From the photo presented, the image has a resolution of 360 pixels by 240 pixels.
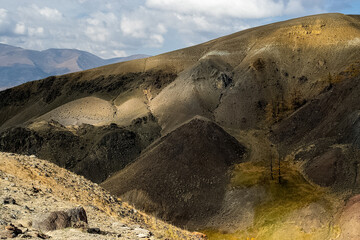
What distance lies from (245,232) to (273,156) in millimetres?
20954

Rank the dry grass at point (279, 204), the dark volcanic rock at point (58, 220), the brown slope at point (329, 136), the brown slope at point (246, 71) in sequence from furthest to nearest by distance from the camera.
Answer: the brown slope at point (246, 71), the brown slope at point (329, 136), the dry grass at point (279, 204), the dark volcanic rock at point (58, 220)

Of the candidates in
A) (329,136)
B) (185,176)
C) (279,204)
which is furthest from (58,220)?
(329,136)

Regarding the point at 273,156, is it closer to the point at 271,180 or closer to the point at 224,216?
the point at 271,180

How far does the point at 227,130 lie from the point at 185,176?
23142mm

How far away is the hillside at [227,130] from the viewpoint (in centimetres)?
4650

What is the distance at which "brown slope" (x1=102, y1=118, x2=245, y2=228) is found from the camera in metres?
48.7

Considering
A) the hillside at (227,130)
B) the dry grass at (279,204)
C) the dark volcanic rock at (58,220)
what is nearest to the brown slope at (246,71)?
the hillside at (227,130)

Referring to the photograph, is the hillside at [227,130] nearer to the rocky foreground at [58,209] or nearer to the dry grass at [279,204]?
the dry grass at [279,204]

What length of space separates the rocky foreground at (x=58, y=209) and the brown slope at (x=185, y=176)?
27.0 metres

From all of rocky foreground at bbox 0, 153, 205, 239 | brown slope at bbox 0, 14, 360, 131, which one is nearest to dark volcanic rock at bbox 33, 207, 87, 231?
rocky foreground at bbox 0, 153, 205, 239

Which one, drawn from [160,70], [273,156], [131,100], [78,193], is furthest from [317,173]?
[160,70]

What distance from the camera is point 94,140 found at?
74.1 meters

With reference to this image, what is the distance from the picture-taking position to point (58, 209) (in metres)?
15.4

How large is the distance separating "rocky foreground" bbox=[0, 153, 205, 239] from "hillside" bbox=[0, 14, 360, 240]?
86.3 ft
